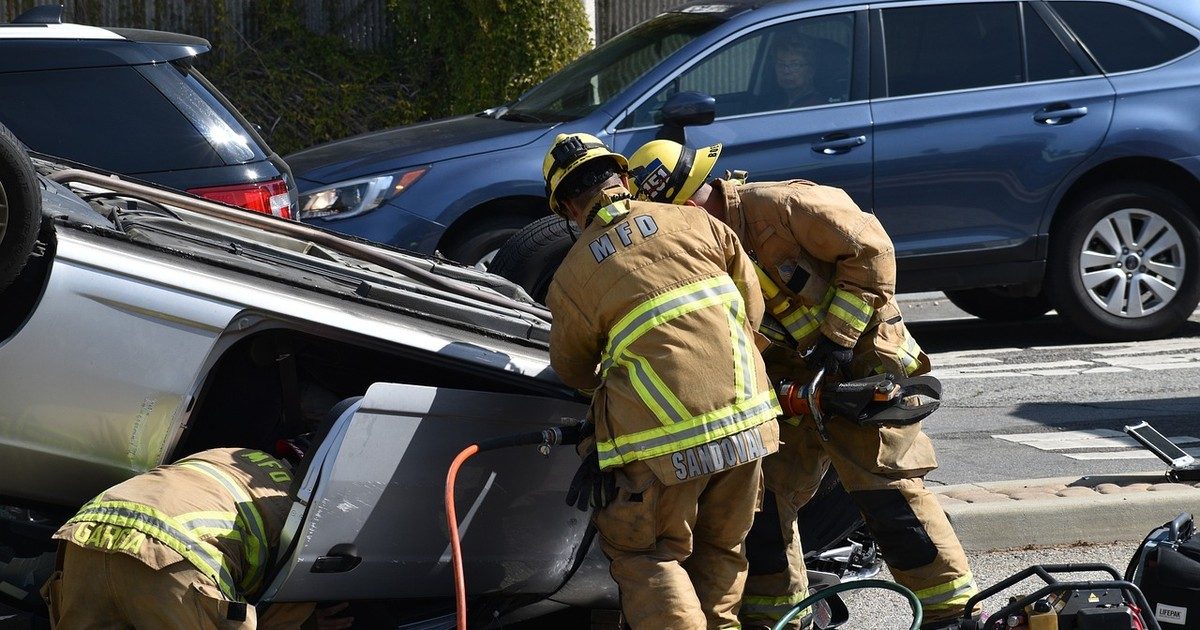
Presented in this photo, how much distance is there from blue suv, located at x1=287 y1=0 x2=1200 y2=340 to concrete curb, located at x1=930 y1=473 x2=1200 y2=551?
248 cm

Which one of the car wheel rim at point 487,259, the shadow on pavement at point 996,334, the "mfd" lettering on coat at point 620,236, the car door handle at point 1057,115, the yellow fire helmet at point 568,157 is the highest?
the yellow fire helmet at point 568,157

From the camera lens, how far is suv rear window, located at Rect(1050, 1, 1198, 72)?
759 centimetres

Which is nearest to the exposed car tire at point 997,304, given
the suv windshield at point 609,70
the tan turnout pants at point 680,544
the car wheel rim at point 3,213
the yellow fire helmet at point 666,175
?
the suv windshield at point 609,70

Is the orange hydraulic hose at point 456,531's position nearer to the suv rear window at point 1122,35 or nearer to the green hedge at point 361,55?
the suv rear window at point 1122,35

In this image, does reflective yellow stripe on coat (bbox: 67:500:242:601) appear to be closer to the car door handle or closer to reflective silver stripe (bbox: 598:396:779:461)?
reflective silver stripe (bbox: 598:396:779:461)

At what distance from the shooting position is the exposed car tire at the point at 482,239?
6.71 meters

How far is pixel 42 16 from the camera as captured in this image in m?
6.08

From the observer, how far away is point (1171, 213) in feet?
25.2

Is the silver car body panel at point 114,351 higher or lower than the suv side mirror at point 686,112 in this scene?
lower

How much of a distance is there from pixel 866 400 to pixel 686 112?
2993 millimetres

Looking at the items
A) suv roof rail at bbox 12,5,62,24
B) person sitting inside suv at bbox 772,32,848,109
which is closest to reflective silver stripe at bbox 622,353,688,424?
suv roof rail at bbox 12,5,62,24

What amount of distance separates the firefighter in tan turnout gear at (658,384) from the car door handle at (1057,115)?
440 centimetres

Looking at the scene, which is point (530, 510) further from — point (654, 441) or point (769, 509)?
point (769, 509)

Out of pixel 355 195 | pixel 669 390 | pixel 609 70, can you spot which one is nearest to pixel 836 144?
pixel 609 70
